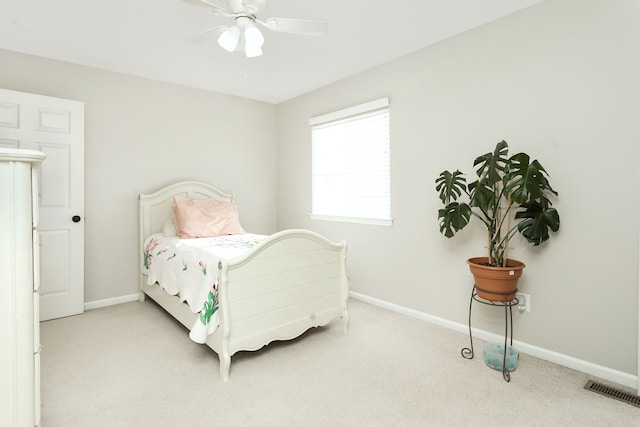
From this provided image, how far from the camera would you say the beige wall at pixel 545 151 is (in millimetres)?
2027

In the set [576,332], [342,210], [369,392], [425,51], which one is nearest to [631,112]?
[576,332]

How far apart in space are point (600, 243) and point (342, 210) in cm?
231

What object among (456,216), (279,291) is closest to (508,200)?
(456,216)

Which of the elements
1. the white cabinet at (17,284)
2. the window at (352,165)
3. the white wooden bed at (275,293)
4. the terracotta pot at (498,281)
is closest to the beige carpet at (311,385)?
the white wooden bed at (275,293)

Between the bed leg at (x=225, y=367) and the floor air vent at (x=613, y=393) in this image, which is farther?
the bed leg at (x=225, y=367)

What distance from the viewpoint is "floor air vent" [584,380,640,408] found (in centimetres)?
185

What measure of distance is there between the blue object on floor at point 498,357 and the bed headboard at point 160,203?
3227 millimetres

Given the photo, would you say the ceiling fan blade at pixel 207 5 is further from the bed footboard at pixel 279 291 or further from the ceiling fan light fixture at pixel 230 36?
the bed footboard at pixel 279 291

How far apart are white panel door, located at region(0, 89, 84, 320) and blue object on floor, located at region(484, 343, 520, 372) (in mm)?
3504

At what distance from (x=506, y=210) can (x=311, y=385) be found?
1767mm

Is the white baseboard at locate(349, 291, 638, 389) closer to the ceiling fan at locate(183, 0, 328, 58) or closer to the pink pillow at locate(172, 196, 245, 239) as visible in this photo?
the pink pillow at locate(172, 196, 245, 239)

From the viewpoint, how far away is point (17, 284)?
3.96 feet

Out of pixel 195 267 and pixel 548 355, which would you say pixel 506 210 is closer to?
pixel 548 355

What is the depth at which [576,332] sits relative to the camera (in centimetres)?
220
